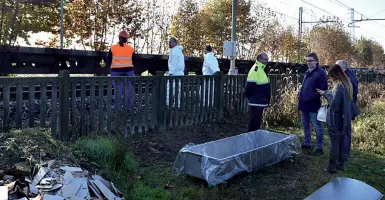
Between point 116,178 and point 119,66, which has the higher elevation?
point 119,66

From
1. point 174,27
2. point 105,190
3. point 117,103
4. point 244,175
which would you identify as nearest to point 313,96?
point 244,175

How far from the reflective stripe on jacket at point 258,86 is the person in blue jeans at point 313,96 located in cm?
62

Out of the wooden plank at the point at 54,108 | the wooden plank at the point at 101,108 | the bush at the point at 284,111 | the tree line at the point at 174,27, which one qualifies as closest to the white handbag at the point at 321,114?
the bush at the point at 284,111

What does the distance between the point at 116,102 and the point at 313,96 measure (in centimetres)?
329

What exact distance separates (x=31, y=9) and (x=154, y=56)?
25.2ft

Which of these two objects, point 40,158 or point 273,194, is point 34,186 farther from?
point 273,194

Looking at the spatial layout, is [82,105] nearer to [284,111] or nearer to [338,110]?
[338,110]

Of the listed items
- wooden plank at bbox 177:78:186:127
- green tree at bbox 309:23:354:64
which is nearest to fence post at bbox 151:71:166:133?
wooden plank at bbox 177:78:186:127

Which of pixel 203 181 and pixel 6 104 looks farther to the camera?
pixel 6 104

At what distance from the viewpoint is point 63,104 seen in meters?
5.66

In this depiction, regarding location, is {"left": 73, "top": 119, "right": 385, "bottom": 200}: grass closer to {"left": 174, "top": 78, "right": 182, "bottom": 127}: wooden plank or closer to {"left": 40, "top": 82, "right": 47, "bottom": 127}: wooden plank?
{"left": 40, "top": 82, "right": 47, "bottom": 127}: wooden plank

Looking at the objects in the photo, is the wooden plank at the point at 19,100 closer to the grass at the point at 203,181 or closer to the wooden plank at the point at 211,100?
the grass at the point at 203,181

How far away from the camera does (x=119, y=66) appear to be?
8070mm

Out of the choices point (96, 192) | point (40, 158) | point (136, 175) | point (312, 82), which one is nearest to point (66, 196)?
point (96, 192)
